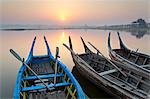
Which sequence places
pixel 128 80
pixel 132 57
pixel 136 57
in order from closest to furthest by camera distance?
pixel 128 80
pixel 136 57
pixel 132 57

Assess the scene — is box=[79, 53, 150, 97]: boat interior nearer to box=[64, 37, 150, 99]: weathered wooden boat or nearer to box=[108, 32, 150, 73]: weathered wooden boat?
box=[64, 37, 150, 99]: weathered wooden boat

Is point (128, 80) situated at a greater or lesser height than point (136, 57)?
lesser

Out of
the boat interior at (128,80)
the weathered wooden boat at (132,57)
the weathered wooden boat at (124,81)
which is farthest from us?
the weathered wooden boat at (132,57)

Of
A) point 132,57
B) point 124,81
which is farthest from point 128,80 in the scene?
point 132,57

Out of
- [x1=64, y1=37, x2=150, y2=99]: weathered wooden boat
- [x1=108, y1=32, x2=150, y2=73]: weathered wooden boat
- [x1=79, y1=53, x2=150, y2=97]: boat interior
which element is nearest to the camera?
[x1=64, y1=37, x2=150, y2=99]: weathered wooden boat

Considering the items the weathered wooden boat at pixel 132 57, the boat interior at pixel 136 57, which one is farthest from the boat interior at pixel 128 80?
the boat interior at pixel 136 57

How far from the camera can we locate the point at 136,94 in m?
5.89

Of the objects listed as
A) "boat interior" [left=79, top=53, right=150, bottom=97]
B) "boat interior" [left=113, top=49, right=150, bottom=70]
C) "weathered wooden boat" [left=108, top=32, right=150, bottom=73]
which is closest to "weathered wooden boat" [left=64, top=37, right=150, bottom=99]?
"boat interior" [left=79, top=53, right=150, bottom=97]

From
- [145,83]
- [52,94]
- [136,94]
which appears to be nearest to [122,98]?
[136,94]

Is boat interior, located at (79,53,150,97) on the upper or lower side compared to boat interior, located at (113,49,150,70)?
lower

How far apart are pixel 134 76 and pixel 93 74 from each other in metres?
1.95

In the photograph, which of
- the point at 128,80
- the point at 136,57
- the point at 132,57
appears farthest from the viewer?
the point at 132,57

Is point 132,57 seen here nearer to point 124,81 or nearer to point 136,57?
point 136,57

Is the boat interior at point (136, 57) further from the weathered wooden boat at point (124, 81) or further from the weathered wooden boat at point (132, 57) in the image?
the weathered wooden boat at point (124, 81)
